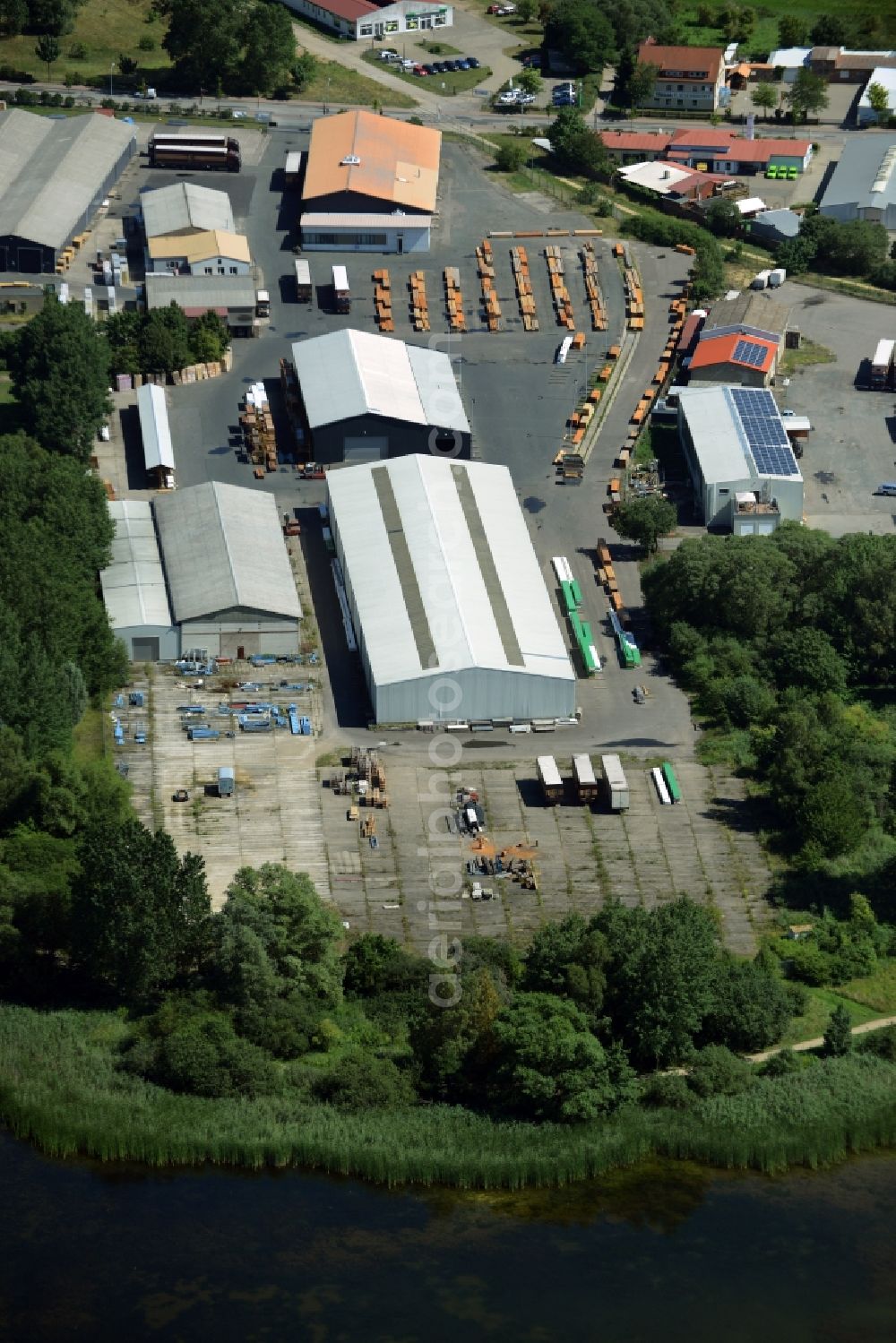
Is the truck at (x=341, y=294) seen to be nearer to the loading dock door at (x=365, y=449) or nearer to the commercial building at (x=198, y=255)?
the commercial building at (x=198, y=255)

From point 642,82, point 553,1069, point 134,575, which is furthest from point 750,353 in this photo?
point 553,1069

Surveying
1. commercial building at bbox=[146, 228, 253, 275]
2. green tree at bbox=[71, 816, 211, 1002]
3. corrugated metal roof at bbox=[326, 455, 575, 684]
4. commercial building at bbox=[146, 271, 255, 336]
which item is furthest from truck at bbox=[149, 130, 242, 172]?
green tree at bbox=[71, 816, 211, 1002]

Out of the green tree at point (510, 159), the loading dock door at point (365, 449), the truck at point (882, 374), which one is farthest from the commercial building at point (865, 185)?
the loading dock door at point (365, 449)

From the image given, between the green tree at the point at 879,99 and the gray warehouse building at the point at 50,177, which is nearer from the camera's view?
the gray warehouse building at the point at 50,177

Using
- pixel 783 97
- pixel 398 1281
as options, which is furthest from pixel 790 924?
pixel 783 97

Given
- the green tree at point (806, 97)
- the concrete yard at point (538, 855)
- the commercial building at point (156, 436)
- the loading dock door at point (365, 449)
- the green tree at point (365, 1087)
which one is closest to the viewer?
the green tree at point (365, 1087)
